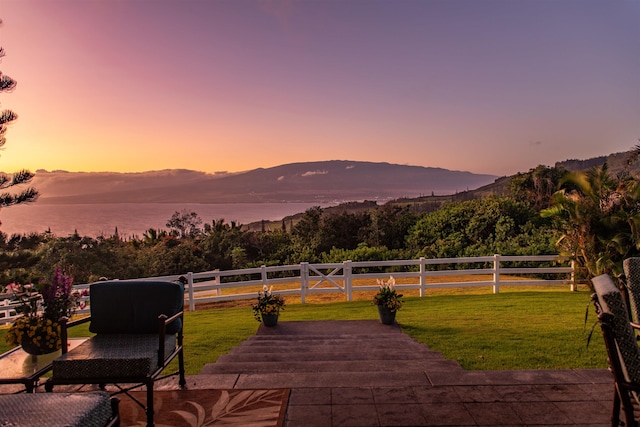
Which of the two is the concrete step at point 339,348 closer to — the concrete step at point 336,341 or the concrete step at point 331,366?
the concrete step at point 336,341

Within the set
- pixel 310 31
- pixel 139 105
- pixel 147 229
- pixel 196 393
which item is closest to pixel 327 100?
pixel 310 31

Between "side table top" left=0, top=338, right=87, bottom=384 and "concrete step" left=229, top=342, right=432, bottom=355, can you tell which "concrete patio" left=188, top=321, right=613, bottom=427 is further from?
"side table top" left=0, top=338, right=87, bottom=384

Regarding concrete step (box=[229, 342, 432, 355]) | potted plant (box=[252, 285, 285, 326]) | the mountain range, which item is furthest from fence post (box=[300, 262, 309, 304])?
the mountain range

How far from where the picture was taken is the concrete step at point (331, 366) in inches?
150

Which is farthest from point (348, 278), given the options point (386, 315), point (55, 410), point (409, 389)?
point (55, 410)

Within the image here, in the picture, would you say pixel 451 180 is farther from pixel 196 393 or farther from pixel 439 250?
pixel 196 393

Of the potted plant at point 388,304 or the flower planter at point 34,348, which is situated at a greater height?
the flower planter at point 34,348

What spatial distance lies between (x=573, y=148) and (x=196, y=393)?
788 inches

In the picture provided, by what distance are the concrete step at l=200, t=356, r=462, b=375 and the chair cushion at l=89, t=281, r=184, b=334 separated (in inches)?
34.7

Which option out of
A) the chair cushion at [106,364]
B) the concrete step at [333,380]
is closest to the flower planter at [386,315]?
the concrete step at [333,380]

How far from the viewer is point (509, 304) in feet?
26.0

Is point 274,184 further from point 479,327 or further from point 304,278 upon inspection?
point 479,327

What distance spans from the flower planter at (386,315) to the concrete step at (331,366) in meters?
2.32

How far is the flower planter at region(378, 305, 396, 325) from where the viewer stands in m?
6.45
